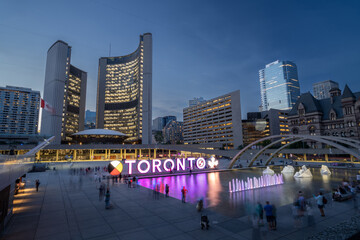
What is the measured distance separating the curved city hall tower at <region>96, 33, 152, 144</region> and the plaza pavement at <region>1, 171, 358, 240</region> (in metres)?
127

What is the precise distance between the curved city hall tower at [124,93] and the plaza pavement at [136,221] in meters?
127

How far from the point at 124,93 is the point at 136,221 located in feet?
555

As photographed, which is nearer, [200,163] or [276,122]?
[200,163]

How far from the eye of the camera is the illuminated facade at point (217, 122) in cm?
13525

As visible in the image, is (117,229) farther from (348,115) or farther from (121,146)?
(348,115)

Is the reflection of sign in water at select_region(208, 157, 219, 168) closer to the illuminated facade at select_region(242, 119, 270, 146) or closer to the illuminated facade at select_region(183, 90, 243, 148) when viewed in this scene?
the illuminated facade at select_region(183, 90, 243, 148)

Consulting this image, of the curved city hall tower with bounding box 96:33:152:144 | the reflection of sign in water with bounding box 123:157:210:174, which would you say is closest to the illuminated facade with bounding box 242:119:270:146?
the curved city hall tower with bounding box 96:33:152:144

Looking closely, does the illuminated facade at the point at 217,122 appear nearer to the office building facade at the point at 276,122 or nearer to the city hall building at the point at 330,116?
the city hall building at the point at 330,116

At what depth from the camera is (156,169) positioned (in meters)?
34.9

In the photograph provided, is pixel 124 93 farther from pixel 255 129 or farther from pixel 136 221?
pixel 136 221

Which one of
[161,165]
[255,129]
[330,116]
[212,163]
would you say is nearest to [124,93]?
[255,129]

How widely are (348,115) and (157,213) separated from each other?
326 feet

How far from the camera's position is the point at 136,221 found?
1242 centimetres

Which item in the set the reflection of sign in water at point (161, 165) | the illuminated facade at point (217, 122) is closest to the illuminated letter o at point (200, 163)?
the reflection of sign in water at point (161, 165)
